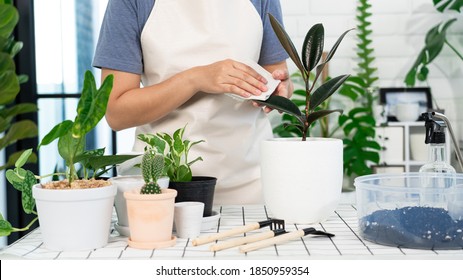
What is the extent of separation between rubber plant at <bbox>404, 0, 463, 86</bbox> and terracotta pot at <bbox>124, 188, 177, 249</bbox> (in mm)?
2821

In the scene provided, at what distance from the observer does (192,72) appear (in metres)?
1.61

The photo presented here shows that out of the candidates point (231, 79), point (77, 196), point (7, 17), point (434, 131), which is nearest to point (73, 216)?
point (77, 196)

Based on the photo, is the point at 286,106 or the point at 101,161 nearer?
the point at 101,161

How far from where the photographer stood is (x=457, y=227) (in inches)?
43.1

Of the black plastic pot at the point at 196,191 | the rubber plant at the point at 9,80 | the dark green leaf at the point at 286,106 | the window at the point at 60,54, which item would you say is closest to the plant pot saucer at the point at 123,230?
the black plastic pot at the point at 196,191

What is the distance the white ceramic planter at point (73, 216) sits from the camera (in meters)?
1.09

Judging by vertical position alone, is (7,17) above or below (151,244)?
above

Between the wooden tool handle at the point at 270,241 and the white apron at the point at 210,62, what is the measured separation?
26.7 inches

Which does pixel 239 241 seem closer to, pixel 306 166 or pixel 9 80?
pixel 306 166

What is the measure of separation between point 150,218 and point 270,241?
219 mm

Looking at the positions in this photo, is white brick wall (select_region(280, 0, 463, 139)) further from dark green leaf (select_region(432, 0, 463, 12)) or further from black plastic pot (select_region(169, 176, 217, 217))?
black plastic pot (select_region(169, 176, 217, 217))

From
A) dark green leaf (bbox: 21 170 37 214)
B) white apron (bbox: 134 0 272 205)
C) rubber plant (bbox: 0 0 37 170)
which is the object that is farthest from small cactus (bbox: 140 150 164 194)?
rubber plant (bbox: 0 0 37 170)

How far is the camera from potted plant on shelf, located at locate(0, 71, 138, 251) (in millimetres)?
1057
